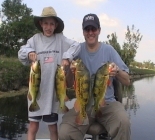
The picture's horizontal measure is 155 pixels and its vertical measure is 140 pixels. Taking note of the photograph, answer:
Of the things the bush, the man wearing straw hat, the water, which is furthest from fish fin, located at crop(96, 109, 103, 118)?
the bush

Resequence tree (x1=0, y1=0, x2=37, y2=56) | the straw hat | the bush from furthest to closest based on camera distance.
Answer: tree (x1=0, y1=0, x2=37, y2=56), the bush, the straw hat

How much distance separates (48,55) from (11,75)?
697 inches

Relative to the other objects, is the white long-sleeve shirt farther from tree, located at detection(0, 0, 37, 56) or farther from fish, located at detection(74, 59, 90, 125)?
tree, located at detection(0, 0, 37, 56)

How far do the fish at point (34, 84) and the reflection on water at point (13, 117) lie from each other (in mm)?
6970

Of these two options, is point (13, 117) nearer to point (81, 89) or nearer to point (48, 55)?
point (48, 55)

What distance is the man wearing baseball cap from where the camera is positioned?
3.92 meters

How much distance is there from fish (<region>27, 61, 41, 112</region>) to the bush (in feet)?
56.7

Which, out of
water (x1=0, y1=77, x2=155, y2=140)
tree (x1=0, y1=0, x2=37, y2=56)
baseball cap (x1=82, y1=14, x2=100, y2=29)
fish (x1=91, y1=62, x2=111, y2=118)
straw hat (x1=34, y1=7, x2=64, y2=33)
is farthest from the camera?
tree (x1=0, y1=0, x2=37, y2=56)

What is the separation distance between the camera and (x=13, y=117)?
14.2m

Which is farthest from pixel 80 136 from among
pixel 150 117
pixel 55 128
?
pixel 150 117

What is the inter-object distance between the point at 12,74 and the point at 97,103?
724 inches

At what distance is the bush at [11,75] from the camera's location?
21.0 m

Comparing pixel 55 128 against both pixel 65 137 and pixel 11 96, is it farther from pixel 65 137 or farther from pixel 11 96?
pixel 11 96

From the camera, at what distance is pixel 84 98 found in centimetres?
389
